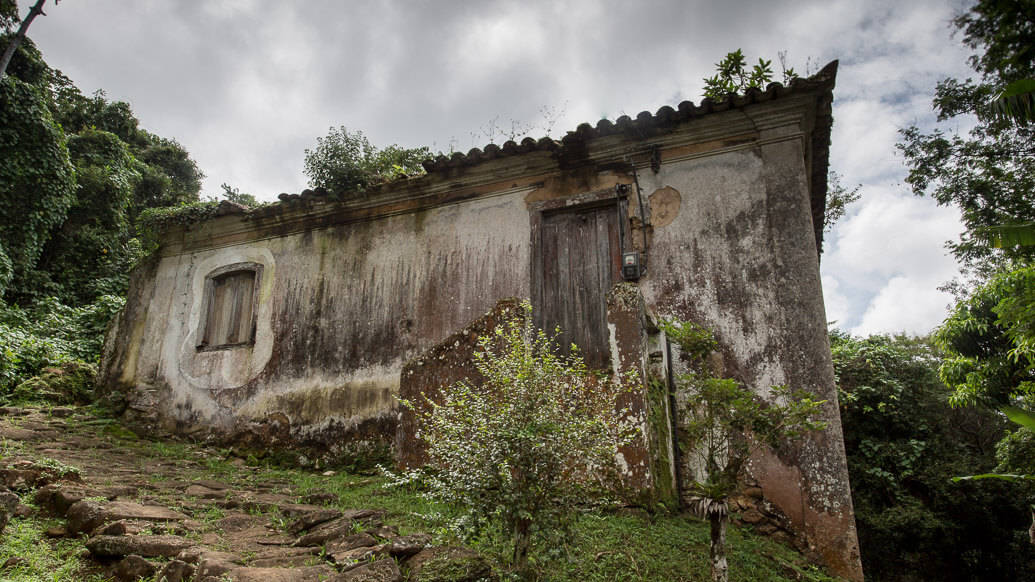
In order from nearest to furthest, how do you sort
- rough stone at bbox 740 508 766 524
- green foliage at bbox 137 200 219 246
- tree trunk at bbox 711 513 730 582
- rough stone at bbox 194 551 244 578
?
rough stone at bbox 194 551 244 578, tree trunk at bbox 711 513 730 582, rough stone at bbox 740 508 766 524, green foliage at bbox 137 200 219 246

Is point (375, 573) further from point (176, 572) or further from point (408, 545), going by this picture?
point (176, 572)

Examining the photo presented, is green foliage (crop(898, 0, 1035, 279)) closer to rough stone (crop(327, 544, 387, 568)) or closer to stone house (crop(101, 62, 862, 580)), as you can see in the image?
stone house (crop(101, 62, 862, 580))

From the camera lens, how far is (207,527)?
3744mm

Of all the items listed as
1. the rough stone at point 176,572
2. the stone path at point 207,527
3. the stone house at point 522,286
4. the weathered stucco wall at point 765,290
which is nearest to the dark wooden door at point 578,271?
the stone house at point 522,286

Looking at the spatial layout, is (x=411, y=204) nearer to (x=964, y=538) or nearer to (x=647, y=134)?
(x=647, y=134)

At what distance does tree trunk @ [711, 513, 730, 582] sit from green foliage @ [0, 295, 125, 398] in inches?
420

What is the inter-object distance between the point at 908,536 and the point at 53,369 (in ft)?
50.9

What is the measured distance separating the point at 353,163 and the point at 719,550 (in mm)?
7277

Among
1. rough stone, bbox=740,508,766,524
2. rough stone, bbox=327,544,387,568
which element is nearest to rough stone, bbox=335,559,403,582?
rough stone, bbox=327,544,387,568

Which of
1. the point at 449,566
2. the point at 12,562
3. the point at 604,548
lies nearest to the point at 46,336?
the point at 12,562

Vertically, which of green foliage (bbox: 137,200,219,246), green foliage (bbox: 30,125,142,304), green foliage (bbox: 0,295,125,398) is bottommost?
green foliage (bbox: 0,295,125,398)

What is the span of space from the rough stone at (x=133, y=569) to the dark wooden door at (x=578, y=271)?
4.09 meters

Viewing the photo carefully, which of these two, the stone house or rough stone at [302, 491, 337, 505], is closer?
rough stone at [302, 491, 337, 505]

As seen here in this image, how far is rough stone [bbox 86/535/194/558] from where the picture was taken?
2.99 meters
